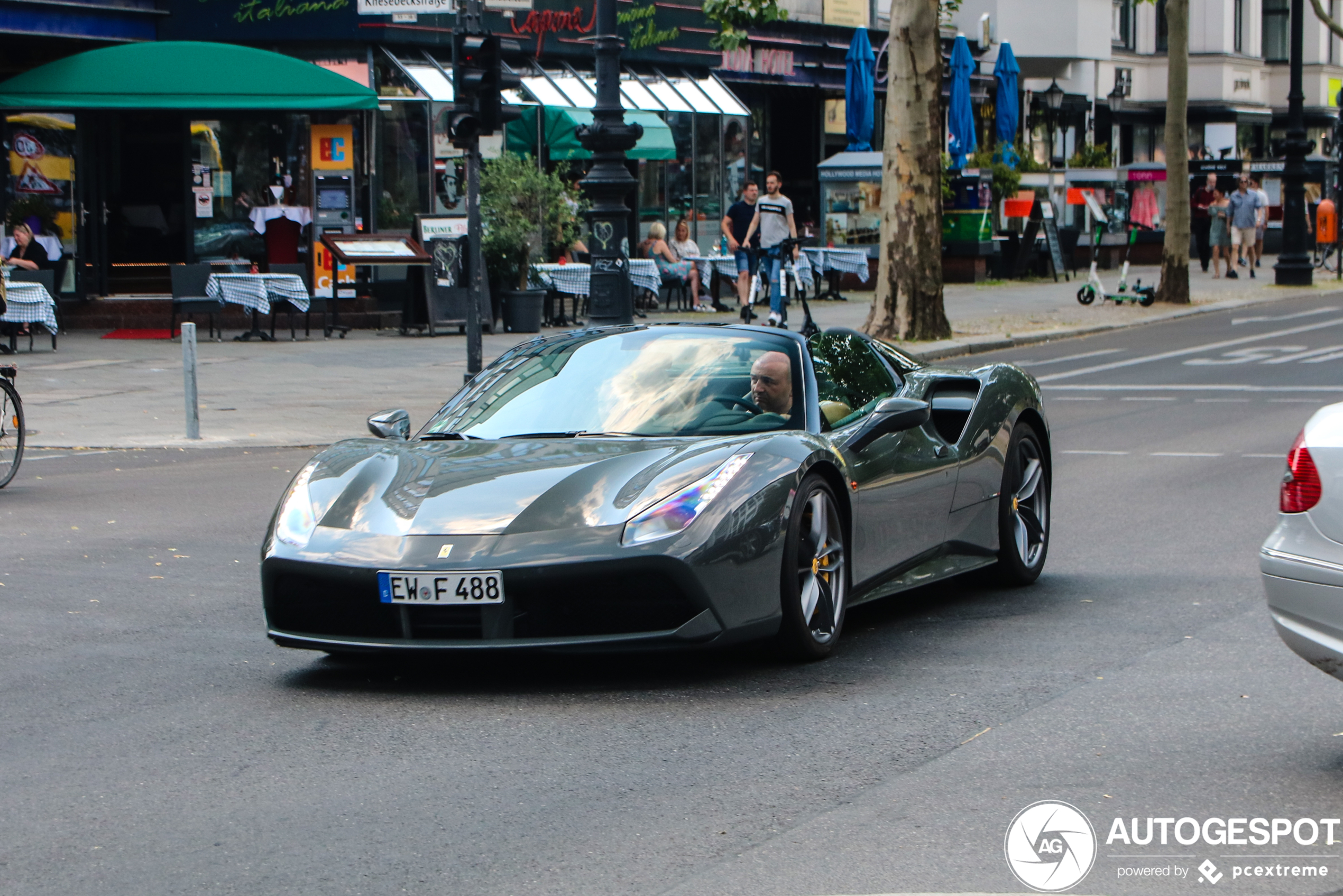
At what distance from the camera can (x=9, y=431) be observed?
12094 millimetres

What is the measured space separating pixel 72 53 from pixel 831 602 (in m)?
22.0

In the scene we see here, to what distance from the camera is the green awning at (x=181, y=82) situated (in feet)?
80.3

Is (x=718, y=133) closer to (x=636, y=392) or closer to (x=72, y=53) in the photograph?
(x=72, y=53)

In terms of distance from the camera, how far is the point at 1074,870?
4363 mm

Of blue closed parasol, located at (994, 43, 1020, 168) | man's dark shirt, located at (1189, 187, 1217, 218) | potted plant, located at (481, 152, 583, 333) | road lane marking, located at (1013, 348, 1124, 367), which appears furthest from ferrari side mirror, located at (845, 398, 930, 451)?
man's dark shirt, located at (1189, 187, 1217, 218)

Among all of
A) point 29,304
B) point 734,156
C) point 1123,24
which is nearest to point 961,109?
point 734,156

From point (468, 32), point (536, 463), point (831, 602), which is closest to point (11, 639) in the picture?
point (536, 463)

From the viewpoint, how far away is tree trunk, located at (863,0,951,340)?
23.7 m

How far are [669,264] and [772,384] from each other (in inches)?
853

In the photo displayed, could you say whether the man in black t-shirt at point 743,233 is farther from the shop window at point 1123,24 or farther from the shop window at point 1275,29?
the shop window at point 1275,29

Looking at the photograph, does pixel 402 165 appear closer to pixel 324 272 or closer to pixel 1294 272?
pixel 324 272

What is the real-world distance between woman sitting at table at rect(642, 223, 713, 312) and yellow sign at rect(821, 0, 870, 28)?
1240 cm

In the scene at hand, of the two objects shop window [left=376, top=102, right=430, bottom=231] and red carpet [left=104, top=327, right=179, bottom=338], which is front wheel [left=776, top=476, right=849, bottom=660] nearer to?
red carpet [left=104, top=327, right=179, bottom=338]

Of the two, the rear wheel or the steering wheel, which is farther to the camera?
the rear wheel
